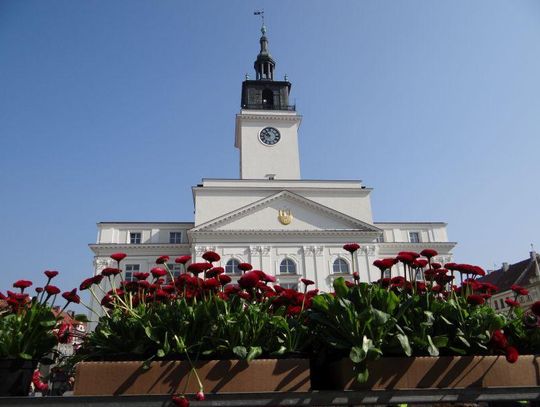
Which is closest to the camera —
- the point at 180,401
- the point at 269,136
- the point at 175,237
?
the point at 180,401

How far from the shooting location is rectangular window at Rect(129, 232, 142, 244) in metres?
34.3

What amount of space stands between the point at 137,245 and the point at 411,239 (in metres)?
23.9

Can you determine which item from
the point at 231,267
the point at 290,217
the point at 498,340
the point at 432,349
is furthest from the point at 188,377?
the point at 290,217

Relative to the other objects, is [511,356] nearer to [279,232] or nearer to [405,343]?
[405,343]

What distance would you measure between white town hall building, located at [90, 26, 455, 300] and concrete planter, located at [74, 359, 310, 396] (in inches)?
1104

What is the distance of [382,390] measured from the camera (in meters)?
2.70

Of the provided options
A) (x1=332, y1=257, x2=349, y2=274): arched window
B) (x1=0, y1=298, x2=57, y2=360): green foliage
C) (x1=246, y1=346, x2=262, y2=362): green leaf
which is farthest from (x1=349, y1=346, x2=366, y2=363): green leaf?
(x1=332, y1=257, x2=349, y2=274): arched window

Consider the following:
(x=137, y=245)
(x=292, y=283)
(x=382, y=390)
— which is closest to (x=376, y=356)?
(x=382, y=390)

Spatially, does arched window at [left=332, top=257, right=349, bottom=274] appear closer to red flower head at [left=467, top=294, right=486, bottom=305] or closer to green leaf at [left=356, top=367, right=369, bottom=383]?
red flower head at [left=467, top=294, right=486, bottom=305]

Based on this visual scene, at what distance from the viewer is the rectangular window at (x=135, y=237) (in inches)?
1350

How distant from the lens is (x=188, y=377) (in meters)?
2.75

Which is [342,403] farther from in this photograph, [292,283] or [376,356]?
[292,283]

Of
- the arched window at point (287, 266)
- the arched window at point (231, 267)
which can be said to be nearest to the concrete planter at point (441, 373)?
the arched window at point (231, 267)

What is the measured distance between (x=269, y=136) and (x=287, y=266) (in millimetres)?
14677
